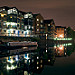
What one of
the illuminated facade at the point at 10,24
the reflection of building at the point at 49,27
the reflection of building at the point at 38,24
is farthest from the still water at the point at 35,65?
the reflection of building at the point at 49,27

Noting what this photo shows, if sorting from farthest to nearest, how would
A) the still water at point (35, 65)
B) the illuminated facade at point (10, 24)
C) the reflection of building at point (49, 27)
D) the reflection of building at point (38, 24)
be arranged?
the reflection of building at point (49, 27), the reflection of building at point (38, 24), the illuminated facade at point (10, 24), the still water at point (35, 65)

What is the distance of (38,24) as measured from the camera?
86.9m

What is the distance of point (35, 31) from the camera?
83812 mm

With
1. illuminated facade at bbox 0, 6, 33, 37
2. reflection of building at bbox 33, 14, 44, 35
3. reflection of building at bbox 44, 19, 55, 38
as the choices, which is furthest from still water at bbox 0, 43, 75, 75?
reflection of building at bbox 44, 19, 55, 38

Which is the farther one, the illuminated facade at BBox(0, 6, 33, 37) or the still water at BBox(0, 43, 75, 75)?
the illuminated facade at BBox(0, 6, 33, 37)

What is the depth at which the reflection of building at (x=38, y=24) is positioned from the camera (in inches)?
3327

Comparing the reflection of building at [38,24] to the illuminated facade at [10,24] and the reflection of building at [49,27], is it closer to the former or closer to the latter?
the reflection of building at [49,27]

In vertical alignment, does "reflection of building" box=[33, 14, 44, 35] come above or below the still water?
above

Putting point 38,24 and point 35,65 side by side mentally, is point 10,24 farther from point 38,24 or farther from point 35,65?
point 35,65

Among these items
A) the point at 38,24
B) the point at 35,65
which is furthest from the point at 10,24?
the point at 35,65

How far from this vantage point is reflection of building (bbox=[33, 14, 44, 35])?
84.5 m

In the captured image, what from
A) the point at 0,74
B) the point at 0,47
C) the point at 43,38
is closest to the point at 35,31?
the point at 43,38

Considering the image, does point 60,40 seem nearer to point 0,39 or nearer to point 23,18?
point 23,18

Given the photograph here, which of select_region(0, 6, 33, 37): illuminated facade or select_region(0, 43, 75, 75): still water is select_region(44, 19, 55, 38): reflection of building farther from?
select_region(0, 43, 75, 75): still water
